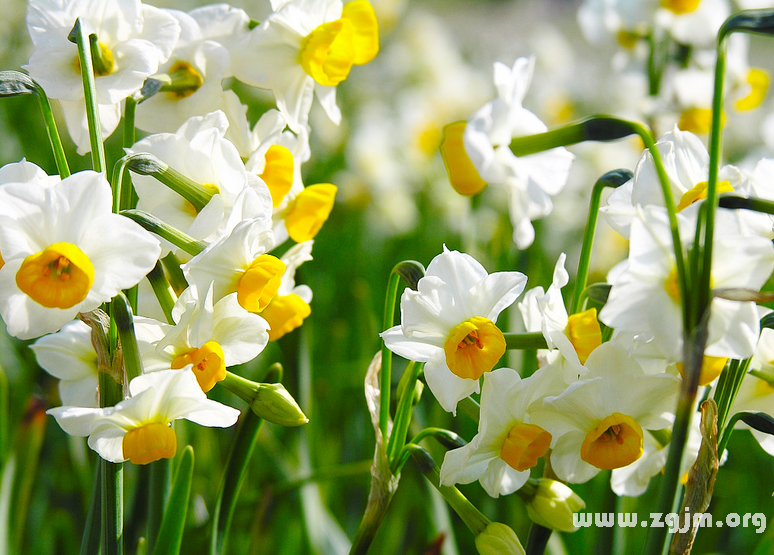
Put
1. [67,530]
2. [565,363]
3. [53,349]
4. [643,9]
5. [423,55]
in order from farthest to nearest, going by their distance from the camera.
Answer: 1. [423,55]
2. [643,9]
3. [67,530]
4. [53,349]
5. [565,363]

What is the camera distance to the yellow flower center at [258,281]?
621 mm

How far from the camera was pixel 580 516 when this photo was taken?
2.65 feet

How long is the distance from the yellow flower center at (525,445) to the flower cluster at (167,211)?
0.69 ft

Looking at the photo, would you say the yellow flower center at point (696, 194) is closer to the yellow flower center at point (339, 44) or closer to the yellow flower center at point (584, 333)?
the yellow flower center at point (584, 333)

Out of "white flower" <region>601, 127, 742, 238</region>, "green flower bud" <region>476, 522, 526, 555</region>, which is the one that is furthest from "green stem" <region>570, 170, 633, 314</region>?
"green flower bud" <region>476, 522, 526, 555</region>

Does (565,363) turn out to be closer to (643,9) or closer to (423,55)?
(643,9)

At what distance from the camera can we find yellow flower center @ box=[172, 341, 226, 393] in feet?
1.95

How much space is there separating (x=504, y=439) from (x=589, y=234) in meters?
0.24

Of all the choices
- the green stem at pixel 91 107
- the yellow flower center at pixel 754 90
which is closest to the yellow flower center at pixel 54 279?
the green stem at pixel 91 107

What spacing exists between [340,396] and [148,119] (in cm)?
108

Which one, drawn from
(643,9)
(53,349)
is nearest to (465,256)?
(53,349)

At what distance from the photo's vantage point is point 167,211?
720mm

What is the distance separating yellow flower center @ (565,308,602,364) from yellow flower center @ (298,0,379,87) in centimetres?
41

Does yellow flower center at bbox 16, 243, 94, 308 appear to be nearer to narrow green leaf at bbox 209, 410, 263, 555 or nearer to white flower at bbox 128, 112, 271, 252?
white flower at bbox 128, 112, 271, 252
